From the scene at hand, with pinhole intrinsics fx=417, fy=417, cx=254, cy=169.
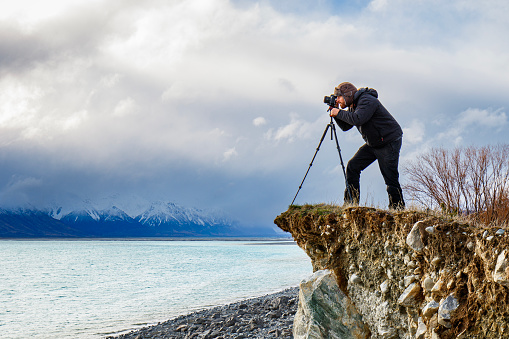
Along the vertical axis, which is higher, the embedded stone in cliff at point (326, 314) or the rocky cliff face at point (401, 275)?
the rocky cliff face at point (401, 275)

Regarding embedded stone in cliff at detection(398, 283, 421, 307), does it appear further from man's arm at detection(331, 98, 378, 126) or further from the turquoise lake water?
the turquoise lake water

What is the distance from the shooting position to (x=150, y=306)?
19969 mm

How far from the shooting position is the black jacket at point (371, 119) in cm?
632

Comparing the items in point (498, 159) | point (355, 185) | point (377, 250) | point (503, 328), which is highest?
point (498, 159)

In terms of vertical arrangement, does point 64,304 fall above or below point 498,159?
below

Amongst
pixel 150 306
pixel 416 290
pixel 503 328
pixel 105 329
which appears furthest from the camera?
pixel 150 306

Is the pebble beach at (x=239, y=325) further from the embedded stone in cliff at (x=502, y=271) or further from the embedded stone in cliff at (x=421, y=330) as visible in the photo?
the embedded stone in cliff at (x=502, y=271)

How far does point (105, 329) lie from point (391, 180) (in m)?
12.9

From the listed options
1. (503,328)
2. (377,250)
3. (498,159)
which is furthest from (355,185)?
(498,159)

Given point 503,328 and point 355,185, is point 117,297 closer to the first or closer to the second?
point 355,185

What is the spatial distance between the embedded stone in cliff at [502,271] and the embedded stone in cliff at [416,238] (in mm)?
920

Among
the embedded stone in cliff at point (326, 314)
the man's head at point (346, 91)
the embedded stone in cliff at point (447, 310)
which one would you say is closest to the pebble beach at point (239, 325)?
the embedded stone in cliff at point (326, 314)

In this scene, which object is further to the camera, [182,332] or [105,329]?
[105,329]

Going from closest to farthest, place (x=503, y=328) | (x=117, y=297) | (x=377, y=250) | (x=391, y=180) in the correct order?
(x=503, y=328), (x=377, y=250), (x=391, y=180), (x=117, y=297)
